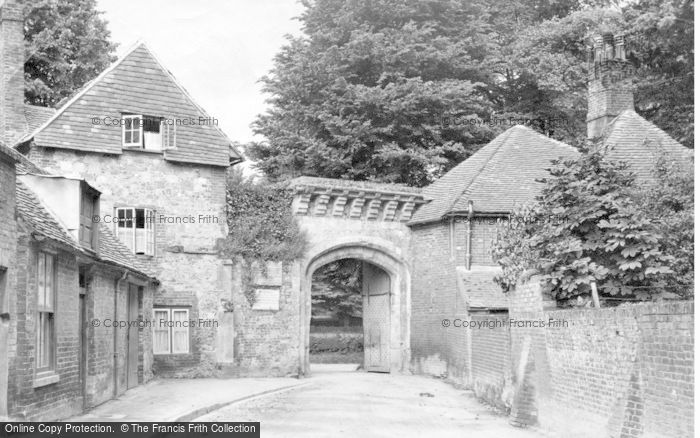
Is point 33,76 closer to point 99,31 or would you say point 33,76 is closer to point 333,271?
point 99,31

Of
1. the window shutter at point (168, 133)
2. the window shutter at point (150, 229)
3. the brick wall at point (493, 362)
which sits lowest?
the brick wall at point (493, 362)

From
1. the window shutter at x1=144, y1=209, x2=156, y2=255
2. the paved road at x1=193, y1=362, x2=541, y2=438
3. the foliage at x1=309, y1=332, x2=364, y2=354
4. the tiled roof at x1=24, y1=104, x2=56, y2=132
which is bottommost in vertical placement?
the foliage at x1=309, y1=332, x2=364, y2=354

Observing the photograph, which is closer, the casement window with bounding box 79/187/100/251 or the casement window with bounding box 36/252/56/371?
the casement window with bounding box 36/252/56/371

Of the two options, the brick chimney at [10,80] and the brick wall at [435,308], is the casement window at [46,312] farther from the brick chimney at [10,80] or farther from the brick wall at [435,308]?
the brick wall at [435,308]

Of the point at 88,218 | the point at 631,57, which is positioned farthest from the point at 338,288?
the point at 88,218

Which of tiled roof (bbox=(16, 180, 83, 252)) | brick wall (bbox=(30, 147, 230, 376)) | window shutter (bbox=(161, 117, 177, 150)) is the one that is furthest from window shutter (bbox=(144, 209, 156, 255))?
tiled roof (bbox=(16, 180, 83, 252))

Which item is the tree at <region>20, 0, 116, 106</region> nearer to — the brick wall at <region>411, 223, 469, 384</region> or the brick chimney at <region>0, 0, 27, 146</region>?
the brick chimney at <region>0, 0, 27, 146</region>

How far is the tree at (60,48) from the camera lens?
37.5m

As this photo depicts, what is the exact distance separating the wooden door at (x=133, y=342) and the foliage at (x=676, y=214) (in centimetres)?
1202

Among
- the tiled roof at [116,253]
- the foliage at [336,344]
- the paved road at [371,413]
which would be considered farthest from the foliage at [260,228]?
the foliage at [336,344]

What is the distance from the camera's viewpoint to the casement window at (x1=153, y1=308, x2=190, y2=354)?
27.0m

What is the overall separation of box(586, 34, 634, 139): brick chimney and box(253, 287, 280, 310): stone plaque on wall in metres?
11.3

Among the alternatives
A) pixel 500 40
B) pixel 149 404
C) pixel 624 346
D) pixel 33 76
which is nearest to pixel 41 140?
pixel 149 404

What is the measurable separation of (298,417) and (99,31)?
26509mm
